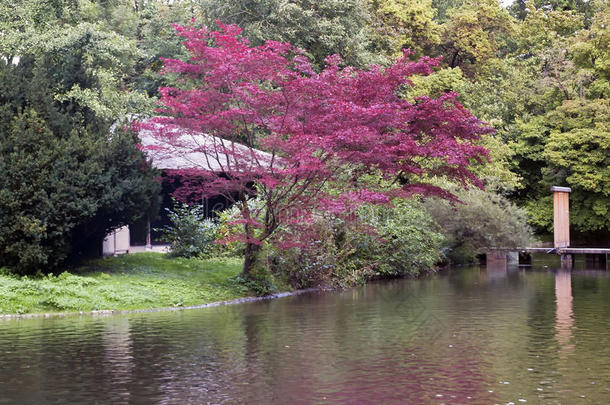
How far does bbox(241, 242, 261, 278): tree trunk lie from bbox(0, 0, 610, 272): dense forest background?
6107 mm

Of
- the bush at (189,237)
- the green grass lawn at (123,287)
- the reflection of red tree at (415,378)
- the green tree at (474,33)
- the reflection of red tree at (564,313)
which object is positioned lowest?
the reflection of red tree at (415,378)

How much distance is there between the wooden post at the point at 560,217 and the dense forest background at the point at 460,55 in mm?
2444

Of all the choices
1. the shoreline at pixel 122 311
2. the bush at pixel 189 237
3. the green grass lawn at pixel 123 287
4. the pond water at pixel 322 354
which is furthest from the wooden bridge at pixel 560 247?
the shoreline at pixel 122 311

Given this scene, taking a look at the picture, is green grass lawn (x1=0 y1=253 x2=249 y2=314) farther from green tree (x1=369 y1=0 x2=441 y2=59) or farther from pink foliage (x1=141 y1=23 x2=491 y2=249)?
green tree (x1=369 y1=0 x2=441 y2=59)

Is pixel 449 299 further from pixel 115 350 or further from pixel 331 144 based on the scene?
pixel 115 350

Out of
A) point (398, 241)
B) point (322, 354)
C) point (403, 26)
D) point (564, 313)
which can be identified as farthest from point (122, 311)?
point (403, 26)

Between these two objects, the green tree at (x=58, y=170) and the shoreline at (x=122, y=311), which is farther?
the green tree at (x=58, y=170)

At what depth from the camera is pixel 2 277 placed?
19438 millimetres

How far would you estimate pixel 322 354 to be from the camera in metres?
12.9

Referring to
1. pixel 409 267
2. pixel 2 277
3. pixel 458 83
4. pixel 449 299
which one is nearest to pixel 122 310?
pixel 2 277

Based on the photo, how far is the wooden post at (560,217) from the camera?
129 feet

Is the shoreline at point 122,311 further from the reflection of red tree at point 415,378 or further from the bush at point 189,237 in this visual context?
the reflection of red tree at point 415,378

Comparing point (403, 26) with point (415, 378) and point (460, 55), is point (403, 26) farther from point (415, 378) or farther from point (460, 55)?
point (415, 378)

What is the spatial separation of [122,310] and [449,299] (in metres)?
8.32
